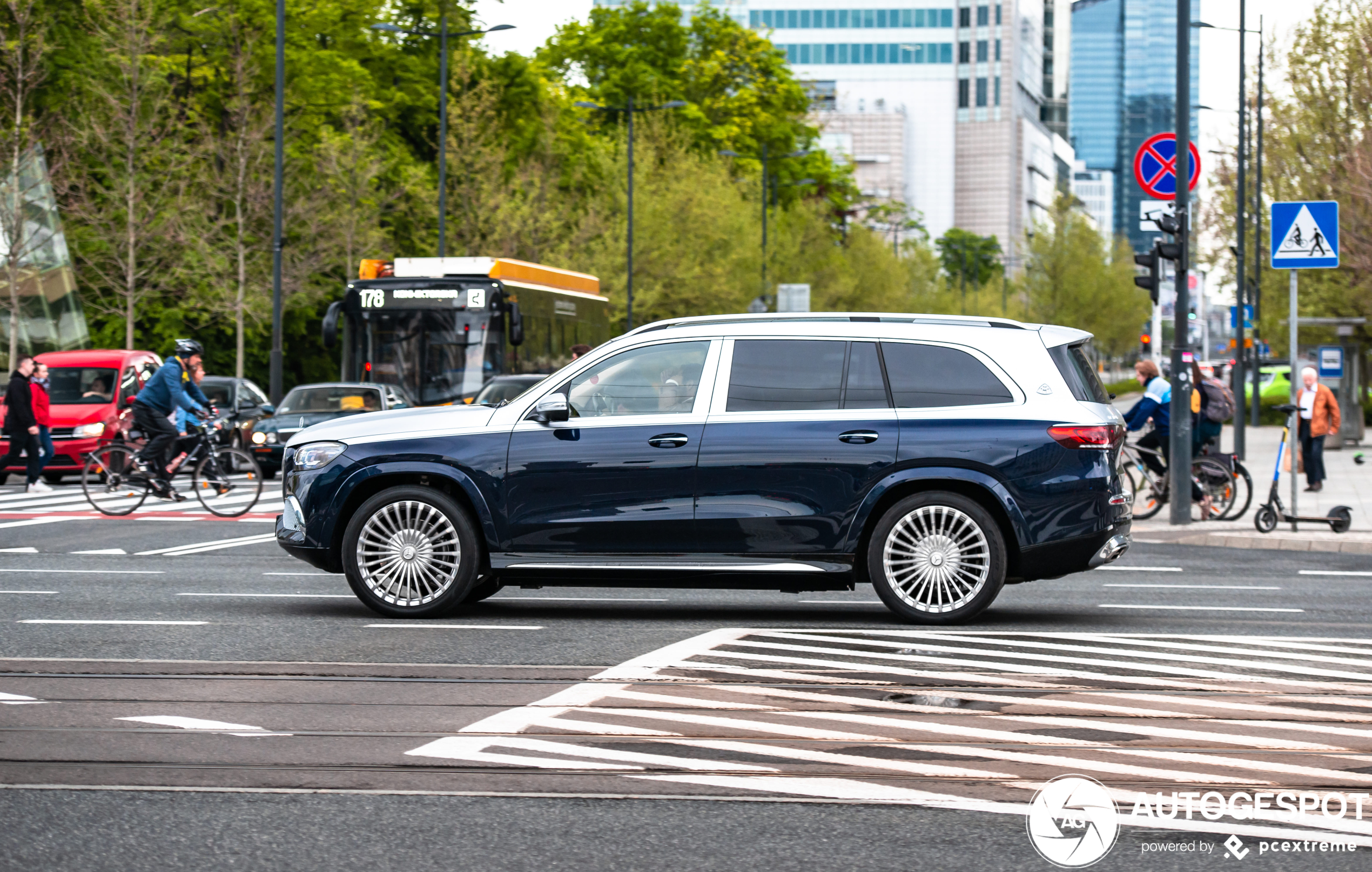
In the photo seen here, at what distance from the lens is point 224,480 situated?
19.5 meters

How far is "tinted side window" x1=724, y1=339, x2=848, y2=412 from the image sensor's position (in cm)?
1022

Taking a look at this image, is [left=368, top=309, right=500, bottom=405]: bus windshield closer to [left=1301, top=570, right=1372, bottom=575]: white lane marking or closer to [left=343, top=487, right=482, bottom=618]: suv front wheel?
[left=1301, top=570, right=1372, bottom=575]: white lane marking

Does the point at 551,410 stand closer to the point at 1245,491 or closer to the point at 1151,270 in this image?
the point at 1151,270

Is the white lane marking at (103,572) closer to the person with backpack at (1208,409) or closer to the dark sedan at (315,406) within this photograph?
the person with backpack at (1208,409)

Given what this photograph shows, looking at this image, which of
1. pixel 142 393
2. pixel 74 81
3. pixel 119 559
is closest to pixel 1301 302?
pixel 74 81

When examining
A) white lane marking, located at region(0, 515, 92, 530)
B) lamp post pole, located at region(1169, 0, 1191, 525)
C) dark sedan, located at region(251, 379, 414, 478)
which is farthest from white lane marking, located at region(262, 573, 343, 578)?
dark sedan, located at region(251, 379, 414, 478)

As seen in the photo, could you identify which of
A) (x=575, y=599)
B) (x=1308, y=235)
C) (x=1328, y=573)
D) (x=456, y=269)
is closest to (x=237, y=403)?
(x=456, y=269)

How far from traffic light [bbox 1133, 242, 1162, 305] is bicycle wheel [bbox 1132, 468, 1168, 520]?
201 cm

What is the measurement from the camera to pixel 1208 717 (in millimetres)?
7168

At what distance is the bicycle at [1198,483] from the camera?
62.0 feet

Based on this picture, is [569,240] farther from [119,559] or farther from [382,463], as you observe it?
[382,463]

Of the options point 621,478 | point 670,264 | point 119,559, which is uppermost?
point 670,264

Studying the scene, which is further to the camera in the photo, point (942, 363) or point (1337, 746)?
point (942, 363)

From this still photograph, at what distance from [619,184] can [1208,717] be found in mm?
50099
